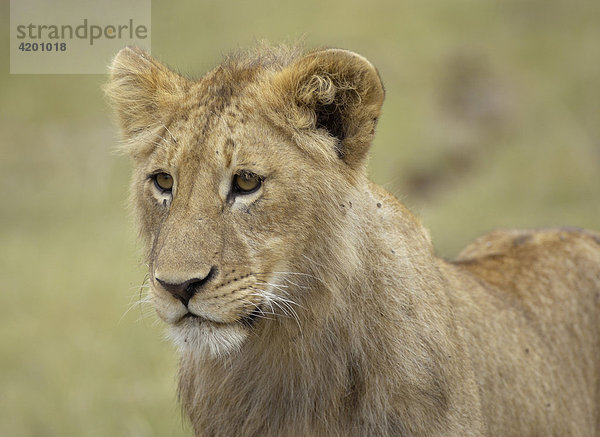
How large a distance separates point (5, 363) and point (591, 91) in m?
12.3

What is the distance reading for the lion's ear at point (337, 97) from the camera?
392 centimetres

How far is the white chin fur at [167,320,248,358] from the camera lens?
3.69m

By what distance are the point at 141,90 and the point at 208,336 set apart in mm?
1398

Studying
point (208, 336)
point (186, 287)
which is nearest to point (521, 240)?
point (208, 336)

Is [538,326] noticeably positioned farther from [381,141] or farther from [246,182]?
[381,141]

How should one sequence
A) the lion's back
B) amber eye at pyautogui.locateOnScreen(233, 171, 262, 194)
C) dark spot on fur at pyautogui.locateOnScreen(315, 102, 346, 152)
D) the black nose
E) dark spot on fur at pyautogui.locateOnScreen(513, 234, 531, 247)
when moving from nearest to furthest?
the black nose
amber eye at pyautogui.locateOnScreen(233, 171, 262, 194)
dark spot on fur at pyautogui.locateOnScreen(315, 102, 346, 152)
the lion's back
dark spot on fur at pyautogui.locateOnScreen(513, 234, 531, 247)

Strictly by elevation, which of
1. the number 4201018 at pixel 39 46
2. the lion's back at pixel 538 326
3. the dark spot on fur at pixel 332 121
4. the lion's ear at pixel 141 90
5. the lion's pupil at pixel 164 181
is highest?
the number 4201018 at pixel 39 46

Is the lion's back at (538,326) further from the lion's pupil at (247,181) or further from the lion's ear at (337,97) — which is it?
the lion's pupil at (247,181)

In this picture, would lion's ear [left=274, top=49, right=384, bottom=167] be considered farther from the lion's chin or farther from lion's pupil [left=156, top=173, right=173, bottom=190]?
the lion's chin

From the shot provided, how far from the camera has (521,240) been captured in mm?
5844

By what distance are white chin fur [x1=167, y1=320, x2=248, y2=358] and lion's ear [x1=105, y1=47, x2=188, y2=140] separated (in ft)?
3.47

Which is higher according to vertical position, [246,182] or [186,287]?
[246,182]

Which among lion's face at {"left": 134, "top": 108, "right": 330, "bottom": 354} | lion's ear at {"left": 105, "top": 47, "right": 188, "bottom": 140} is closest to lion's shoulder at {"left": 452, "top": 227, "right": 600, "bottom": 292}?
lion's face at {"left": 134, "top": 108, "right": 330, "bottom": 354}

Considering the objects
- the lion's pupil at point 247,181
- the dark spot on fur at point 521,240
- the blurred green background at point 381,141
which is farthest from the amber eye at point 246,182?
the blurred green background at point 381,141
